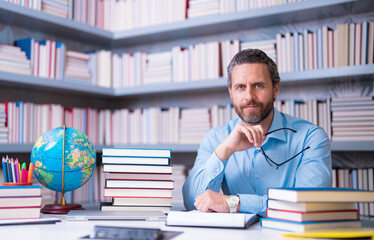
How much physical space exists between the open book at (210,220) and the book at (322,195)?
0.40ft

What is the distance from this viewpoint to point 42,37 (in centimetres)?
298

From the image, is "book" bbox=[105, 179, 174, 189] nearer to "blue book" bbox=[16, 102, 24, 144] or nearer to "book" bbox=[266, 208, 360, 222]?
"book" bbox=[266, 208, 360, 222]

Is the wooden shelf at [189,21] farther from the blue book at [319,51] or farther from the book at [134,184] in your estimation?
the book at [134,184]

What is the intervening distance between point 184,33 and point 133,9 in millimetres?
439

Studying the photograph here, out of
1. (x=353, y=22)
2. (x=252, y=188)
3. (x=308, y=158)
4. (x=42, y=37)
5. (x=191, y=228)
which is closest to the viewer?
(x=191, y=228)

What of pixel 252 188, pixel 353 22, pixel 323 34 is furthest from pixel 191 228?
pixel 353 22

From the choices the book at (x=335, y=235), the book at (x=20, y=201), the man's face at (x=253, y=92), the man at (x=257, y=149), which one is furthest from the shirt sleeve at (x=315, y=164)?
the book at (x=20, y=201)

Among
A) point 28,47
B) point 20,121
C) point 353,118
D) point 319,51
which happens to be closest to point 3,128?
point 20,121

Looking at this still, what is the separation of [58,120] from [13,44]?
22.3 inches

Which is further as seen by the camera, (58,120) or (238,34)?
(238,34)

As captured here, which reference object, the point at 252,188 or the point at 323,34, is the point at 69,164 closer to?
the point at 252,188

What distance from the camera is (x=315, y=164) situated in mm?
1583

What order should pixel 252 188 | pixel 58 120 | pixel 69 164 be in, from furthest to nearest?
1. pixel 58 120
2. pixel 252 188
3. pixel 69 164

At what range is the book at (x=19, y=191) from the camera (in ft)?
4.22
